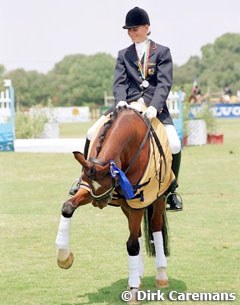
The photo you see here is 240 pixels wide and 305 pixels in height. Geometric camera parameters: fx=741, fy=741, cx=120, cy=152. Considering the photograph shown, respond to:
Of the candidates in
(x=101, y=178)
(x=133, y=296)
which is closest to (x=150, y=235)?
(x=133, y=296)

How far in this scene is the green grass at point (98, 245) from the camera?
6.48 meters

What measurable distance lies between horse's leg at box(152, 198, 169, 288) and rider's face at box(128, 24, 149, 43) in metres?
1.44

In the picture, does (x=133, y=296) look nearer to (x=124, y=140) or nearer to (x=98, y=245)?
(x=124, y=140)

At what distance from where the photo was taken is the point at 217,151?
66.2ft

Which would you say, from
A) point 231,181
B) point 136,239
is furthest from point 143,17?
point 231,181

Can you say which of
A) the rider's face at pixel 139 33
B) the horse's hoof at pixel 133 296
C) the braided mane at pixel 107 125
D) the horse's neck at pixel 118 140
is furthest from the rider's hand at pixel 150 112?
the horse's hoof at pixel 133 296

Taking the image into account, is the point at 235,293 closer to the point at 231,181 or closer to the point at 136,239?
the point at 136,239

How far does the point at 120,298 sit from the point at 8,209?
5.19 meters

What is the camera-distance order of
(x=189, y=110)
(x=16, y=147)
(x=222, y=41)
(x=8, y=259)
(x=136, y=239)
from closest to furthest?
(x=136, y=239) < (x=8, y=259) < (x=16, y=147) < (x=189, y=110) < (x=222, y=41)

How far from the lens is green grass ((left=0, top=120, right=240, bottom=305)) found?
6.48 metres

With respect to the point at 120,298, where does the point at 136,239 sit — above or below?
above

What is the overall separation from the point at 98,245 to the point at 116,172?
117 inches

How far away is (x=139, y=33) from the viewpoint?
6.53 meters

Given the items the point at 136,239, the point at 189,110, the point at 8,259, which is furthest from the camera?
the point at 189,110
